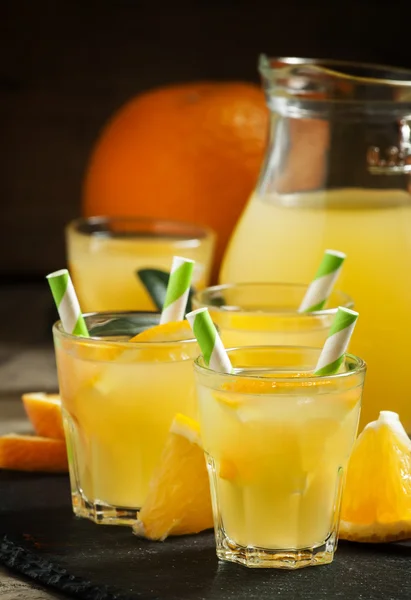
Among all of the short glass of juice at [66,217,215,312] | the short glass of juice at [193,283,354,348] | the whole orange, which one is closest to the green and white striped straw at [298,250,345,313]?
the short glass of juice at [193,283,354,348]

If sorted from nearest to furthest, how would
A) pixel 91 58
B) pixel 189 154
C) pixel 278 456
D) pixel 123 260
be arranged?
pixel 278 456 → pixel 123 260 → pixel 189 154 → pixel 91 58

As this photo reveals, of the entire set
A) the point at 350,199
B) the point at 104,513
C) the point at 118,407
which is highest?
the point at 350,199

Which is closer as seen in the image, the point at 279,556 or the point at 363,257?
the point at 279,556

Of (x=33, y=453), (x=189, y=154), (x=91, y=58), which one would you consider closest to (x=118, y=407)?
(x=33, y=453)

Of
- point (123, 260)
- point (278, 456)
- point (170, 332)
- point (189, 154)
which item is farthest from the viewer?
point (189, 154)

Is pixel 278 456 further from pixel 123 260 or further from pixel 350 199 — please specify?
pixel 123 260

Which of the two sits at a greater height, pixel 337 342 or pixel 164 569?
pixel 337 342

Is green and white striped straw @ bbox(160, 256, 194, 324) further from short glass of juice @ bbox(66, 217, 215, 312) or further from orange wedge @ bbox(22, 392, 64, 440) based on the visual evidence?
short glass of juice @ bbox(66, 217, 215, 312)

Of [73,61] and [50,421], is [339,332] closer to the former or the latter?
[50,421]
